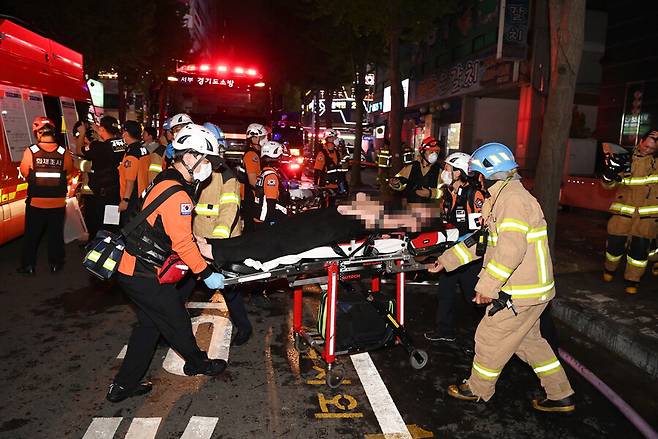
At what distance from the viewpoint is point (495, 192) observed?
12.1ft

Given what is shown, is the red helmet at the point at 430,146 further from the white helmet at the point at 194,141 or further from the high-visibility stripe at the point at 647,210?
the white helmet at the point at 194,141

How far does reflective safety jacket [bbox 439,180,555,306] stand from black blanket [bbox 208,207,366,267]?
969 mm

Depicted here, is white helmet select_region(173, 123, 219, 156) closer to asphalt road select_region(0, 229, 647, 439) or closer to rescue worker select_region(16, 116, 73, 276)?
asphalt road select_region(0, 229, 647, 439)

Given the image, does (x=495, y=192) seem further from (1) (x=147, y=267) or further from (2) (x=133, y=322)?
(2) (x=133, y=322)

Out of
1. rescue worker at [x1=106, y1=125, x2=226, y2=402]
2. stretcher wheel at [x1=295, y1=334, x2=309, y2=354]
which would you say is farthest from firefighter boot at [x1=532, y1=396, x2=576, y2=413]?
rescue worker at [x1=106, y1=125, x2=226, y2=402]

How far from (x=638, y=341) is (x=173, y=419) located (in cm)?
415

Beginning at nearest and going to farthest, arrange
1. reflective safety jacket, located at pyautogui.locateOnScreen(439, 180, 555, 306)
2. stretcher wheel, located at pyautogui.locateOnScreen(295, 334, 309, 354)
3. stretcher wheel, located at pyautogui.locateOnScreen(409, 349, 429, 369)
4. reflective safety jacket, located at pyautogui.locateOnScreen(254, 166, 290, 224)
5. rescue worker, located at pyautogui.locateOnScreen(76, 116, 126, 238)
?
reflective safety jacket, located at pyautogui.locateOnScreen(439, 180, 555, 306) → stretcher wheel, located at pyautogui.locateOnScreen(409, 349, 429, 369) → stretcher wheel, located at pyautogui.locateOnScreen(295, 334, 309, 354) → reflective safety jacket, located at pyautogui.locateOnScreen(254, 166, 290, 224) → rescue worker, located at pyautogui.locateOnScreen(76, 116, 126, 238)

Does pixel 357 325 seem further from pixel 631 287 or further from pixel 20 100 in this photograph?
pixel 20 100

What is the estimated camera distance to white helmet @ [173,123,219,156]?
11.9ft

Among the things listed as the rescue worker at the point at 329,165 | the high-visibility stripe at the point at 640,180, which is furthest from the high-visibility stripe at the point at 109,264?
the rescue worker at the point at 329,165

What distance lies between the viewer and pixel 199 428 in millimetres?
3422

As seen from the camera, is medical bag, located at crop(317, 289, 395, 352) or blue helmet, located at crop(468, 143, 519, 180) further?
medical bag, located at crop(317, 289, 395, 352)

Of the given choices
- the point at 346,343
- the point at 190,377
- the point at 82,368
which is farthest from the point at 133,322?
the point at 346,343

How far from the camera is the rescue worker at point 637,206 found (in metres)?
6.30
